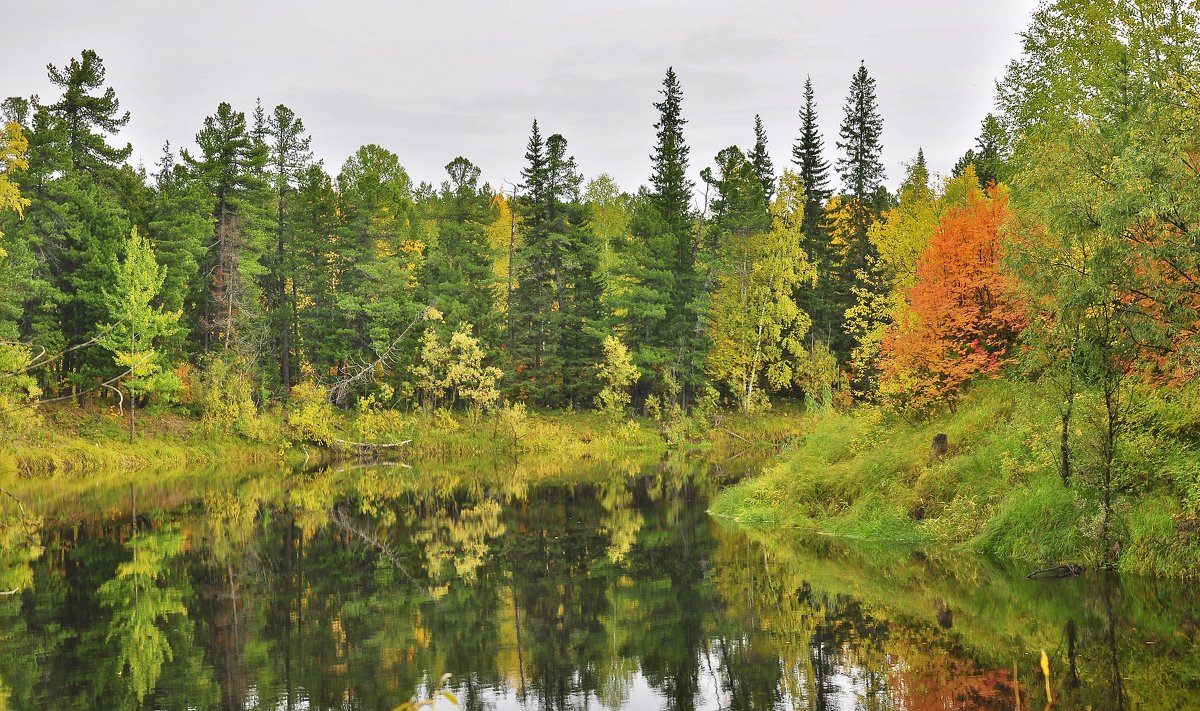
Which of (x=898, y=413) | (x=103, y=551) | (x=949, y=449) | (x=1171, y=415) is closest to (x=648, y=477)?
(x=898, y=413)

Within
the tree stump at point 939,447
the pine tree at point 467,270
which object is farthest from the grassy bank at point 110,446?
the tree stump at point 939,447

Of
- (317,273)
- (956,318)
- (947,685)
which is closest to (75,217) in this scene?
(317,273)

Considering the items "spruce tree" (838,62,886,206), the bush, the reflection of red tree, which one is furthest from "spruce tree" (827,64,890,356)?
the reflection of red tree

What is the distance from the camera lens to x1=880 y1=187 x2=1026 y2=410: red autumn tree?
70.3 feet

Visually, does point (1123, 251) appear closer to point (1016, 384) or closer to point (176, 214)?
point (1016, 384)

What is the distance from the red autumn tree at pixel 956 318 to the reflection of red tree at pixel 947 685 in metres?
11.4

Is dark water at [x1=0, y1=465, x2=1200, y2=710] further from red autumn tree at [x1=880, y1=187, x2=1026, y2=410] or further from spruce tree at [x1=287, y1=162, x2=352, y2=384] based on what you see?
spruce tree at [x1=287, y1=162, x2=352, y2=384]

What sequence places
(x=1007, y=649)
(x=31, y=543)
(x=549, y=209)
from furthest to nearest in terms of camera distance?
(x=549, y=209) → (x=31, y=543) → (x=1007, y=649)

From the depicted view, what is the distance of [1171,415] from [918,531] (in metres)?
5.22

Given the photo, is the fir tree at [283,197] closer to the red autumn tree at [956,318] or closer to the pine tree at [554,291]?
the pine tree at [554,291]

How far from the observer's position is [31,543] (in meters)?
22.0

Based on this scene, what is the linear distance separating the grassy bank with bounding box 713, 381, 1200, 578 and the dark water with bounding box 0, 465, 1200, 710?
912 millimetres

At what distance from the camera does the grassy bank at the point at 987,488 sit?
47.5 feet

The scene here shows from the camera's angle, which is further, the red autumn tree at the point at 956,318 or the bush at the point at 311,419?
the bush at the point at 311,419
